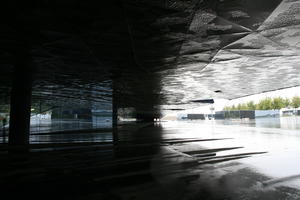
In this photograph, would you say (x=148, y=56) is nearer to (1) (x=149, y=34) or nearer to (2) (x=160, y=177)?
(1) (x=149, y=34)

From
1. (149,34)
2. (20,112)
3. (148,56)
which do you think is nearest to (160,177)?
(149,34)

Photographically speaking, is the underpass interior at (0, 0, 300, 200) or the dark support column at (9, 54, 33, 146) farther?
the dark support column at (9, 54, 33, 146)

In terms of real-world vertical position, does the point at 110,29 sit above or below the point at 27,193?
above

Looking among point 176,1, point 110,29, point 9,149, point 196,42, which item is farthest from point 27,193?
point 9,149

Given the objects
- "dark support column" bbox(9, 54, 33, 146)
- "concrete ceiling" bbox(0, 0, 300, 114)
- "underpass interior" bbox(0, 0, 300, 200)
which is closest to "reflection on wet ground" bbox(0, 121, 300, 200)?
"underpass interior" bbox(0, 0, 300, 200)

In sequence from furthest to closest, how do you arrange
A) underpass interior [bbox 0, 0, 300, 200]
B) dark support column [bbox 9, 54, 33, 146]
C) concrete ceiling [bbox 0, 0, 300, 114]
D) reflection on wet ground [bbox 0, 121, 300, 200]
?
dark support column [bbox 9, 54, 33, 146] < reflection on wet ground [bbox 0, 121, 300, 200] < underpass interior [bbox 0, 0, 300, 200] < concrete ceiling [bbox 0, 0, 300, 114]

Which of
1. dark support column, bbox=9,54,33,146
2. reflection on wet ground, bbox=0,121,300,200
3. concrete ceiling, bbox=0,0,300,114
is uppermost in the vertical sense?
concrete ceiling, bbox=0,0,300,114

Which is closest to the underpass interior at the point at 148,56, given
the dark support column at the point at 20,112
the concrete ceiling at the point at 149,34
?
the concrete ceiling at the point at 149,34

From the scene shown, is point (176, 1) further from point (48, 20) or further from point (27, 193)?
point (27, 193)

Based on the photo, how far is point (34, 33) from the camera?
6648 millimetres

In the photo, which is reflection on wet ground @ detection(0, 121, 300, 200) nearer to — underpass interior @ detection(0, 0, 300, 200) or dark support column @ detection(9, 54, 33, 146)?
underpass interior @ detection(0, 0, 300, 200)

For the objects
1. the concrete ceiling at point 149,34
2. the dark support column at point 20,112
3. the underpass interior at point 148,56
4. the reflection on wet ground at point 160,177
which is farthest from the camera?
the dark support column at point 20,112

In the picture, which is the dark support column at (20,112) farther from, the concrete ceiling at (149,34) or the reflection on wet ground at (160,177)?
the reflection on wet ground at (160,177)

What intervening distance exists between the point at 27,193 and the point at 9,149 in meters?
Result: 9.22
